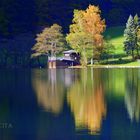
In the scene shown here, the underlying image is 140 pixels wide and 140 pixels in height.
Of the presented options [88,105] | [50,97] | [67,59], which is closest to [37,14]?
[67,59]

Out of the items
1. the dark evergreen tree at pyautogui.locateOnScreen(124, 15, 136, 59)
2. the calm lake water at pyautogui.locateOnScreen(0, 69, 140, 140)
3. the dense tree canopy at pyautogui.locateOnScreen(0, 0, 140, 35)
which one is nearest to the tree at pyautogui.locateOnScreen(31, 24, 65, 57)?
the dense tree canopy at pyautogui.locateOnScreen(0, 0, 140, 35)

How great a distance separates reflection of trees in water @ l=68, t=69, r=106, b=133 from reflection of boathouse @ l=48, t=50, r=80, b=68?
32800mm

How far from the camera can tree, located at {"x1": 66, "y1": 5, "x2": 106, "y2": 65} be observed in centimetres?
6738

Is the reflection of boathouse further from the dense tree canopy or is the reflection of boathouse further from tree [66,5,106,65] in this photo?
the dense tree canopy

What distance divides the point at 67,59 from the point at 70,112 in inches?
1776

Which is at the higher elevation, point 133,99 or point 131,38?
point 131,38

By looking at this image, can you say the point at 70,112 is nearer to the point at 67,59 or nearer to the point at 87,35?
the point at 67,59

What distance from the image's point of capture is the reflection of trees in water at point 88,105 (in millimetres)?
20172

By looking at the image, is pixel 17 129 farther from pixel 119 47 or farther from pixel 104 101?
pixel 119 47

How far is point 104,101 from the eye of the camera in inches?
1046

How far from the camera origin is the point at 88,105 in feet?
82.2

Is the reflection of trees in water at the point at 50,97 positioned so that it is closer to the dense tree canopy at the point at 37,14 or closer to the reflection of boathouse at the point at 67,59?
the reflection of boathouse at the point at 67,59

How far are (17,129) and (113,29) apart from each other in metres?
67.5

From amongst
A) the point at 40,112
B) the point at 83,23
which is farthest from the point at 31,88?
the point at 83,23
